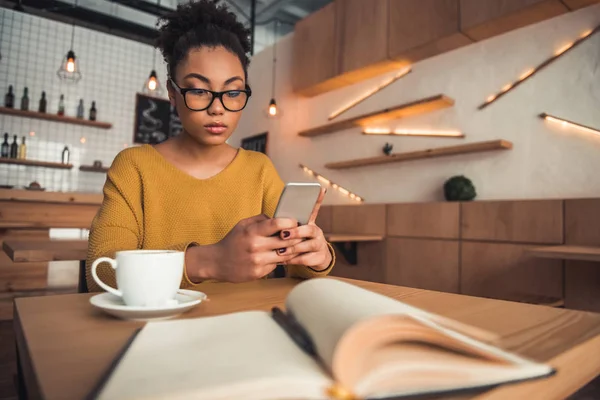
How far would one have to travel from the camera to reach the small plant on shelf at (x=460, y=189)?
9.41 ft

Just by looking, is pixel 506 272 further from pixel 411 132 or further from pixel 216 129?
pixel 216 129

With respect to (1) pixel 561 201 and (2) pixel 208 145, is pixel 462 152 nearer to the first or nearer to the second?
(1) pixel 561 201

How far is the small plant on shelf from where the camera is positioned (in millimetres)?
2867

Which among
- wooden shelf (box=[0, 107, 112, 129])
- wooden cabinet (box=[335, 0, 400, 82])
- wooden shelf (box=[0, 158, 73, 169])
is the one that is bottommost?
wooden shelf (box=[0, 158, 73, 169])

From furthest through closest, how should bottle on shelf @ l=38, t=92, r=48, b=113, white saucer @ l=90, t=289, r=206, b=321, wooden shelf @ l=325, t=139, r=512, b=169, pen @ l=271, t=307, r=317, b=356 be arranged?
1. bottle on shelf @ l=38, t=92, r=48, b=113
2. wooden shelf @ l=325, t=139, r=512, b=169
3. white saucer @ l=90, t=289, r=206, b=321
4. pen @ l=271, t=307, r=317, b=356

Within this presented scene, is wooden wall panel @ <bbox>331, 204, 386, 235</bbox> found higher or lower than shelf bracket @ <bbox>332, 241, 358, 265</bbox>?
higher

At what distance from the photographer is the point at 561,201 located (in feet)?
7.62

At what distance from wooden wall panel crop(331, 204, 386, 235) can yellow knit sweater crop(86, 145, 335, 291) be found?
7.30 ft

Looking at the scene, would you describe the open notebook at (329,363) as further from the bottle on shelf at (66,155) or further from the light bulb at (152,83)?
the bottle on shelf at (66,155)

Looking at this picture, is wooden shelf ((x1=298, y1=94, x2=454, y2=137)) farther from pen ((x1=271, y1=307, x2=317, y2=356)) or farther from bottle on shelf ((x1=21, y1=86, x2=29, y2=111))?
bottle on shelf ((x1=21, y1=86, x2=29, y2=111))

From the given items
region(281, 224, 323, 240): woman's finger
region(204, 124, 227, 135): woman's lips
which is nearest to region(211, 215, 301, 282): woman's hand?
region(281, 224, 323, 240): woman's finger

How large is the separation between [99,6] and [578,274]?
6065 millimetres

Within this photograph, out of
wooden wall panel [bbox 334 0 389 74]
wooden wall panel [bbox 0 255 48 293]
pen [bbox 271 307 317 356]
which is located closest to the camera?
pen [bbox 271 307 317 356]

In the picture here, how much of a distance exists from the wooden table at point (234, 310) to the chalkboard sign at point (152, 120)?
5275 mm
